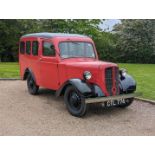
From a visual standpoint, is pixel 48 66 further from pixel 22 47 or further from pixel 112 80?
pixel 22 47

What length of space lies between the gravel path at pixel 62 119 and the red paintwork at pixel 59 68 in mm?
671

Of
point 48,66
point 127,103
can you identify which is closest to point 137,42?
point 48,66

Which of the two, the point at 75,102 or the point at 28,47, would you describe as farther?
the point at 28,47

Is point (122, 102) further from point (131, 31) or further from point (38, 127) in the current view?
point (131, 31)

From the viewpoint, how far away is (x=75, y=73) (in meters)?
9.01

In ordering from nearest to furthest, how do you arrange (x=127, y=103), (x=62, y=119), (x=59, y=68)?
(x=62, y=119) → (x=127, y=103) → (x=59, y=68)

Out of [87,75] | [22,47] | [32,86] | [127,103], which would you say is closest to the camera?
[87,75]

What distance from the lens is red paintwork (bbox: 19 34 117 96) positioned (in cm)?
862

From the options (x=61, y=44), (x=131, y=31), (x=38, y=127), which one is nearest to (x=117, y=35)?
(x=131, y=31)

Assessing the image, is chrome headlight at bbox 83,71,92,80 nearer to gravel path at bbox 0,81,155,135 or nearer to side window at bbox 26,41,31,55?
gravel path at bbox 0,81,155,135

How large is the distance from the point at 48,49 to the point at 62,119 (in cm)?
284

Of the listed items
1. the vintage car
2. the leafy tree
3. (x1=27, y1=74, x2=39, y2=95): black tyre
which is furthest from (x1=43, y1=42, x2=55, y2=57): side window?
the leafy tree

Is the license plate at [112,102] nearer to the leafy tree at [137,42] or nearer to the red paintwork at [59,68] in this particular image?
the red paintwork at [59,68]

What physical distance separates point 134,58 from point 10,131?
24.7 m
